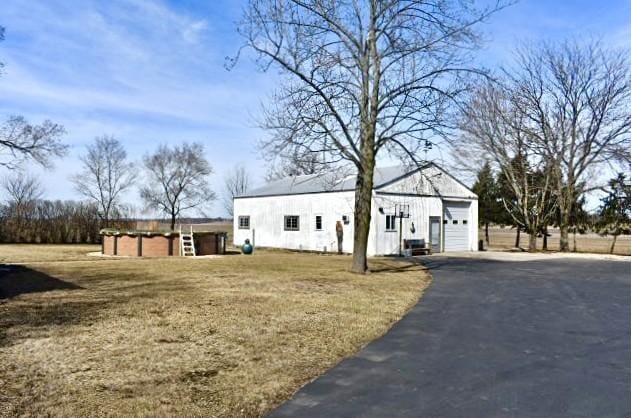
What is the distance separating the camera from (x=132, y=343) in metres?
5.86

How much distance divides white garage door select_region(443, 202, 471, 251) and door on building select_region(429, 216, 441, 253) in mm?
727

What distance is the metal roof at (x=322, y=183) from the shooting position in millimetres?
23828

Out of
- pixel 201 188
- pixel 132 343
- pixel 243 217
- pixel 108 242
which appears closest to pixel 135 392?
pixel 132 343

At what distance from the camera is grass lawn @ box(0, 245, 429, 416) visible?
412 cm

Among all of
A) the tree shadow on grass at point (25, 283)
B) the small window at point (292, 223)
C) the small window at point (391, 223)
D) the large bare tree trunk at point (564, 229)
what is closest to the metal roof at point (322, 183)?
the small window at point (292, 223)

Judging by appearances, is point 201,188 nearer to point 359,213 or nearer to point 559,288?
point 359,213

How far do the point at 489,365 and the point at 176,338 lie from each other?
365 cm

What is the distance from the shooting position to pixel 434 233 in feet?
83.4

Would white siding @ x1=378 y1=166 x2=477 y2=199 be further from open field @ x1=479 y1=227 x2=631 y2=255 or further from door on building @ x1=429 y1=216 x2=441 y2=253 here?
Result: open field @ x1=479 y1=227 x2=631 y2=255

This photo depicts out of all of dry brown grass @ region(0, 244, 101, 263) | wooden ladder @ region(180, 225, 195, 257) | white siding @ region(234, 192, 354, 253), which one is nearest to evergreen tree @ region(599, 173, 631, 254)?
white siding @ region(234, 192, 354, 253)

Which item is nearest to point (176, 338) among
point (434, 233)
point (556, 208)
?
point (434, 233)

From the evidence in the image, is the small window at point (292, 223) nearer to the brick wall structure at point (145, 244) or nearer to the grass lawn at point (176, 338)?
the brick wall structure at point (145, 244)

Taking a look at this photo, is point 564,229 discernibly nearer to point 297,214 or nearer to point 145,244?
point 297,214

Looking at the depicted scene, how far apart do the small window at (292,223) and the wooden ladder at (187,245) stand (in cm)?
716
